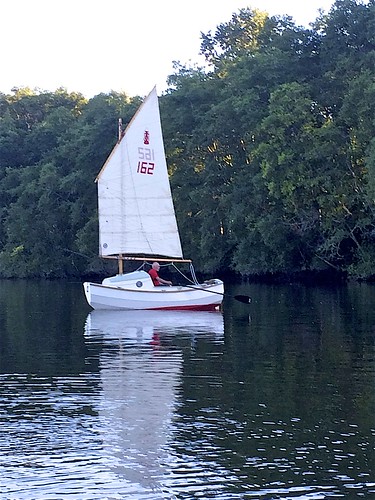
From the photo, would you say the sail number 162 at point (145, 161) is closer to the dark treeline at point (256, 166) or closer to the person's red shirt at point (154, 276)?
the person's red shirt at point (154, 276)

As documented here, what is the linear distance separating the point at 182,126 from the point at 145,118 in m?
25.7

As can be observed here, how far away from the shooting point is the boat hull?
37.5 meters

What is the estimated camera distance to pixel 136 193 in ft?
129

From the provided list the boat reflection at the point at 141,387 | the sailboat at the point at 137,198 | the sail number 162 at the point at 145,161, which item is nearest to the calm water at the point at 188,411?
the boat reflection at the point at 141,387

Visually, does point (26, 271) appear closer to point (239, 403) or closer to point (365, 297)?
point (365, 297)

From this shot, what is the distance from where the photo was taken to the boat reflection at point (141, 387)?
12805 mm

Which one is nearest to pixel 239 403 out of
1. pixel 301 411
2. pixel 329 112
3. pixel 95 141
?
pixel 301 411

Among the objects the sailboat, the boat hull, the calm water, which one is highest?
the sailboat

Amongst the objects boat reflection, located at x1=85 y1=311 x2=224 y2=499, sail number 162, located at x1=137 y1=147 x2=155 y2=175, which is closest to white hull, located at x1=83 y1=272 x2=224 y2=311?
boat reflection, located at x1=85 y1=311 x2=224 y2=499

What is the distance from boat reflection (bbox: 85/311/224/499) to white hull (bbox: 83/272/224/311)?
3257mm

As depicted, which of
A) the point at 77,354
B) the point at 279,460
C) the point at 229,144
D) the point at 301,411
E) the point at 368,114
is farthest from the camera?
the point at 229,144

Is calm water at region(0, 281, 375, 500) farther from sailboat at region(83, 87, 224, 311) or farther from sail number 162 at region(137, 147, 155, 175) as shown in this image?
sail number 162 at region(137, 147, 155, 175)

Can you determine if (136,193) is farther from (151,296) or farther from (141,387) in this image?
(141,387)

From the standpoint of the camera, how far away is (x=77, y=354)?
23.5 meters
